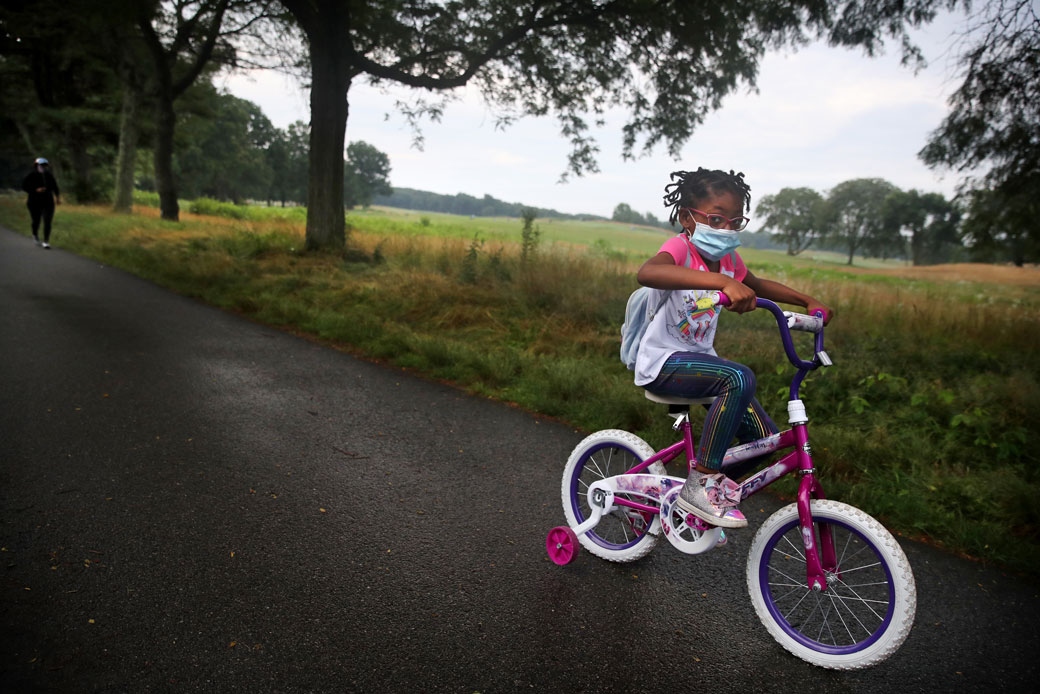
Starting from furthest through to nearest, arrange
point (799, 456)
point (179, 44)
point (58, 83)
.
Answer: point (58, 83)
point (179, 44)
point (799, 456)

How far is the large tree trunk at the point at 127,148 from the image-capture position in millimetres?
24686

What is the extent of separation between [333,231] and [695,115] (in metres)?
8.73

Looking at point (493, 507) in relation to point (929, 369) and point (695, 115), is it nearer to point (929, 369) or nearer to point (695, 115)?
point (929, 369)

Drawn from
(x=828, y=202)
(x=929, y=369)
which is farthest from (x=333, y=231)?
(x=828, y=202)

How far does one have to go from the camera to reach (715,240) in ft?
8.84

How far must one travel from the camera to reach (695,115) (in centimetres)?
1298

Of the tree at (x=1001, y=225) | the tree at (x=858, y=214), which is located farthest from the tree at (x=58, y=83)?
the tree at (x=858, y=214)

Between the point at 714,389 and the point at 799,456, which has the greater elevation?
the point at 714,389

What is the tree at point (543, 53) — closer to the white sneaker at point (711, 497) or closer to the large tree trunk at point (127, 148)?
the white sneaker at point (711, 497)

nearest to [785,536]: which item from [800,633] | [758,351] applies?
[800,633]

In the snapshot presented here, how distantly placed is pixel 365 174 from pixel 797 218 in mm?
84009

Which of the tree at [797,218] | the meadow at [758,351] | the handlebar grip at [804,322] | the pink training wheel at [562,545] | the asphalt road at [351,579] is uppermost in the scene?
the tree at [797,218]

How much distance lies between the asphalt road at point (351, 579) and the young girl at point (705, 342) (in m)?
0.68

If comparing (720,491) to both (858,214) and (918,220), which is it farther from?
(858,214)
